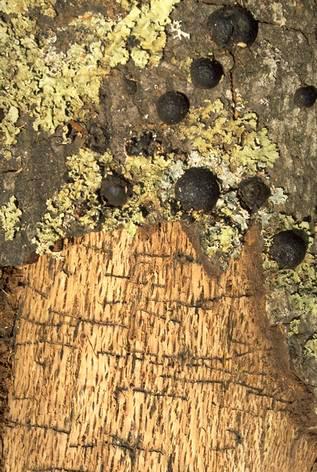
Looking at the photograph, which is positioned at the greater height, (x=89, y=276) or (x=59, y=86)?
(x=59, y=86)

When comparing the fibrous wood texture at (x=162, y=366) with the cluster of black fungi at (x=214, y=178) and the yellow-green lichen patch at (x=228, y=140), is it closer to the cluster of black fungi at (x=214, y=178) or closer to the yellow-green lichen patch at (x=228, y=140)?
the cluster of black fungi at (x=214, y=178)

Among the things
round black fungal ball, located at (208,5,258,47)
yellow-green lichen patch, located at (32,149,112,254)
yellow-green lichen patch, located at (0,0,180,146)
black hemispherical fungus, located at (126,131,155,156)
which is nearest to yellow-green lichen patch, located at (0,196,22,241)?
yellow-green lichen patch, located at (32,149,112,254)

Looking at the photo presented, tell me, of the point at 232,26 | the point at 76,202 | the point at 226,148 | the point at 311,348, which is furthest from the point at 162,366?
the point at 232,26

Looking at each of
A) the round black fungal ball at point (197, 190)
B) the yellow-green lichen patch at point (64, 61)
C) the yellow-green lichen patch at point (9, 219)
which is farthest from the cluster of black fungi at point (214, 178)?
the yellow-green lichen patch at point (9, 219)

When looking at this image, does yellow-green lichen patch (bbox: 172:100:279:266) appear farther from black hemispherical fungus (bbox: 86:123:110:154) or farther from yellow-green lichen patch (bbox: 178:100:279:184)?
black hemispherical fungus (bbox: 86:123:110:154)

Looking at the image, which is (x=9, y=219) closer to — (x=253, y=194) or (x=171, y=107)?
(x=171, y=107)

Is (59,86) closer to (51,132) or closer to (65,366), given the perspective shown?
(51,132)

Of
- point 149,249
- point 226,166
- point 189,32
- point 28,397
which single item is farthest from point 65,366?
point 189,32
